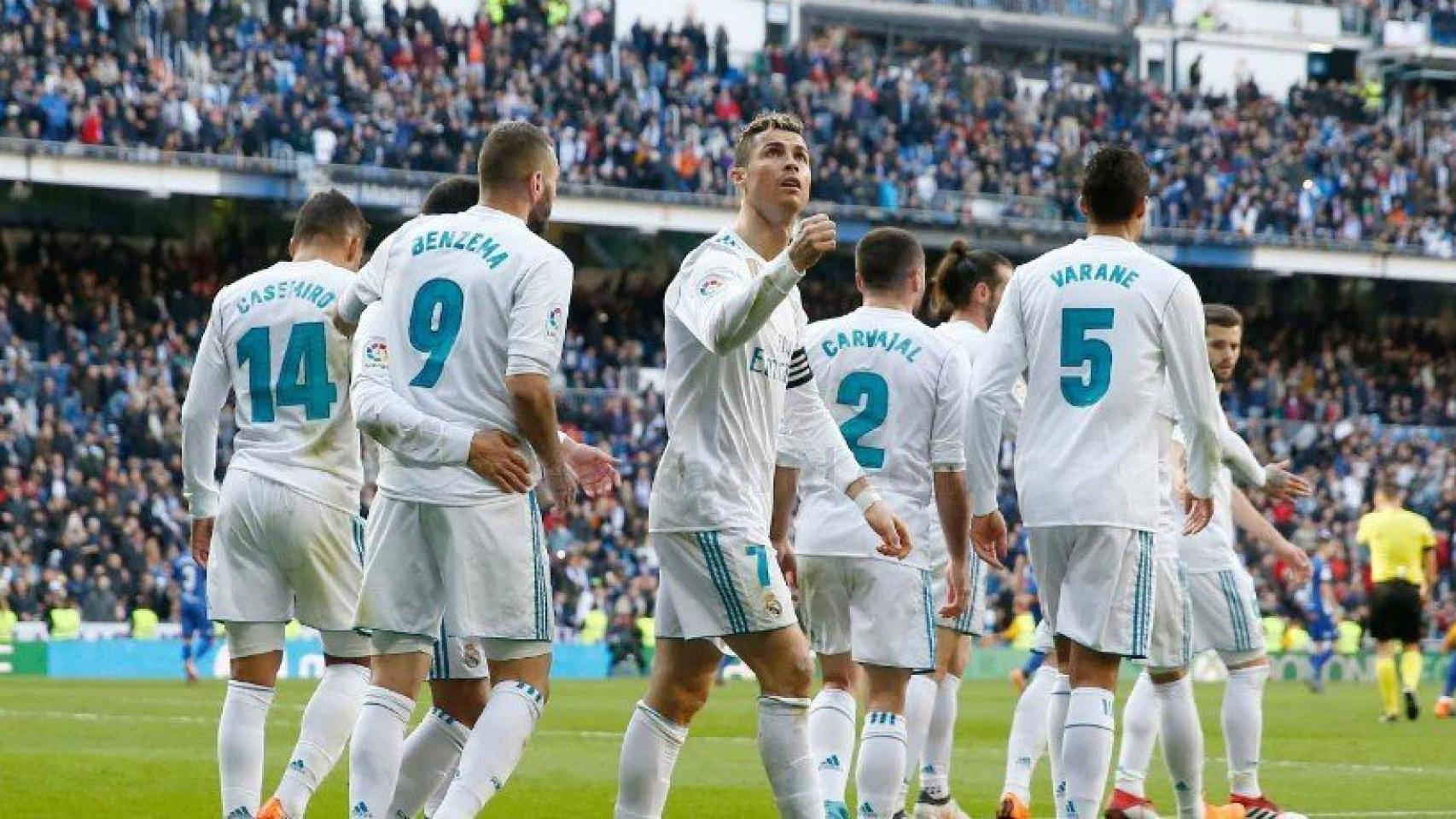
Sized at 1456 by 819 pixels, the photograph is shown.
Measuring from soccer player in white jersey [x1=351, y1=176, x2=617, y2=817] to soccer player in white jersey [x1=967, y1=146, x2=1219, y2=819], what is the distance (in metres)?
1.58

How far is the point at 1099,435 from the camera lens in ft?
27.1

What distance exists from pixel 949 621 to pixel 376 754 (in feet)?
12.6

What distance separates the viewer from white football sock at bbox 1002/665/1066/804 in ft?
35.2

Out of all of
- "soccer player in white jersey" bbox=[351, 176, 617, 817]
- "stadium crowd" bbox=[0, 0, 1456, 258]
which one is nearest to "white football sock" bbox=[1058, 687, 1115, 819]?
"soccer player in white jersey" bbox=[351, 176, 617, 817]

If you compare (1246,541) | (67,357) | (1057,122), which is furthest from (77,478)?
(1057,122)

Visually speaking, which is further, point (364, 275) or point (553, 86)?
point (553, 86)

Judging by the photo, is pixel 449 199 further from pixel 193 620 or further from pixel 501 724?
pixel 193 620

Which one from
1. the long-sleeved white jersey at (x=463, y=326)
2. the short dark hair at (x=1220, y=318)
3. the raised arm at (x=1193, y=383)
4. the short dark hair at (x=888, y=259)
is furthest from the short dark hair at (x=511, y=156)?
the short dark hair at (x=1220, y=318)

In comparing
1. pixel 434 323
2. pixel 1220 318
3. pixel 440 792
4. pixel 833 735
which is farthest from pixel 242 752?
pixel 1220 318

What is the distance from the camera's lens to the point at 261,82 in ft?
121

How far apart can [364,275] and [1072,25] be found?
4717 cm

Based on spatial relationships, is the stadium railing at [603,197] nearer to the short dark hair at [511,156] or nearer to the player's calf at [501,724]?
the short dark hair at [511,156]

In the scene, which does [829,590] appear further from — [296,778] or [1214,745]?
[1214,745]

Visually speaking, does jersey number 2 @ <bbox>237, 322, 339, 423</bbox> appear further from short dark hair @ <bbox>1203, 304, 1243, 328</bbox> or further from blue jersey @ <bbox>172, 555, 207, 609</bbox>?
blue jersey @ <bbox>172, 555, 207, 609</bbox>
